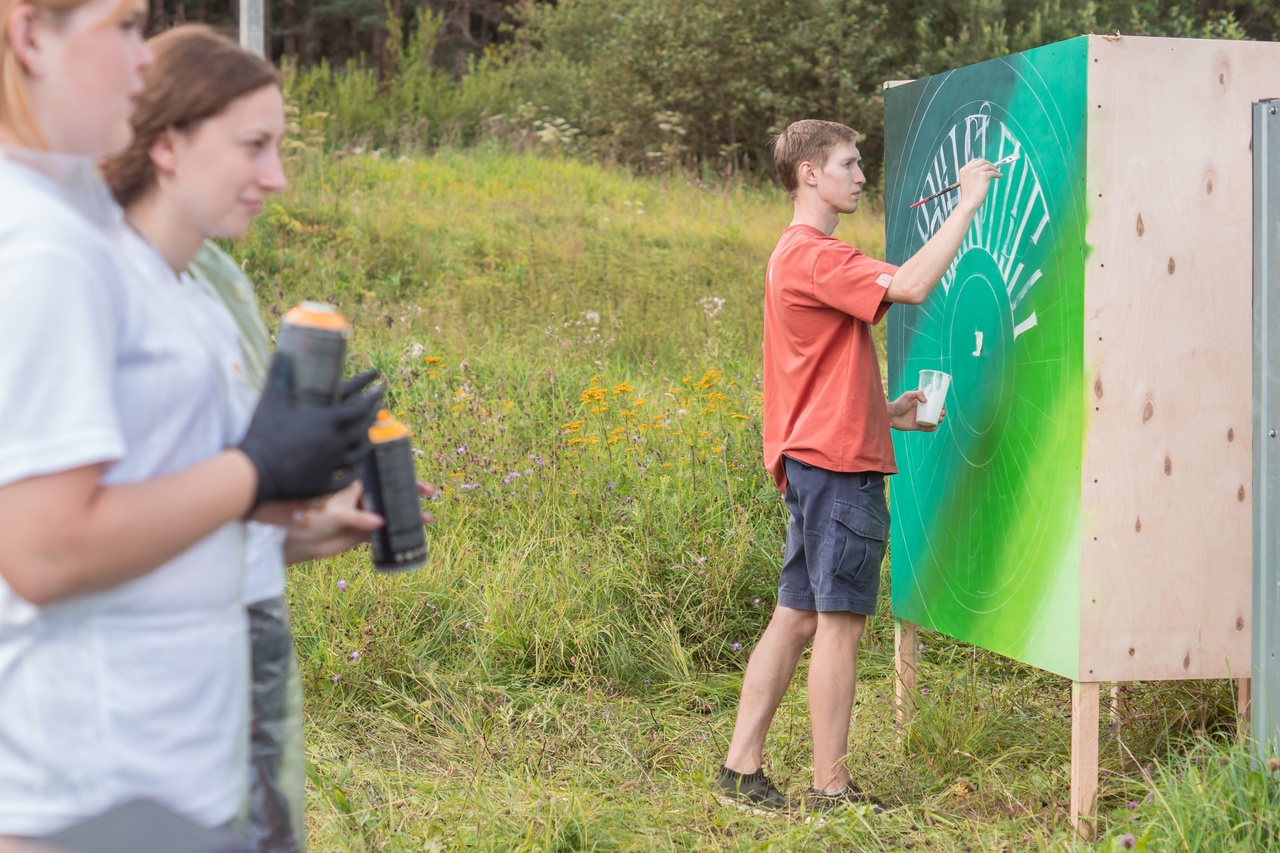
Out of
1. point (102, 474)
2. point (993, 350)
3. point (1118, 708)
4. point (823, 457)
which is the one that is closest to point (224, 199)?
point (102, 474)

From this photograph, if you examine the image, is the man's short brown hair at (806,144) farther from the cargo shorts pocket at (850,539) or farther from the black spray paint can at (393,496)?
the black spray paint can at (393,496)

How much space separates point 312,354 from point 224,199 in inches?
9.3

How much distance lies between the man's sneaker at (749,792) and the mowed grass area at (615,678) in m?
0.07

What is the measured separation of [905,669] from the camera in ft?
13.4

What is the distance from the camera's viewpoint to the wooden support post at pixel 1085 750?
3.11 m

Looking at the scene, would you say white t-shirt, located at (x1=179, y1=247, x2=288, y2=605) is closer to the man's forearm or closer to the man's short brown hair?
the man's forearm

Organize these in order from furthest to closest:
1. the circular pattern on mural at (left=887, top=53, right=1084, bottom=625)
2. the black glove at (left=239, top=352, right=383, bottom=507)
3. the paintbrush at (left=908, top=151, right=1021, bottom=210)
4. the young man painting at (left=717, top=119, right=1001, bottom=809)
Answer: the young man painting at (left=717, top=119, right=1001, bottom=809), the paintbrush at (left=908, top=151, right=1021, bottom=210), the circular pattern on mural at (left=887, top=53, right=1084, bottom=625), the black glove at (left=239, top=352, right=383, bottom=507)

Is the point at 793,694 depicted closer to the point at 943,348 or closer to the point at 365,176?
the point at 943,348

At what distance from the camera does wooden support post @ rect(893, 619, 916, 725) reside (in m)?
3.90

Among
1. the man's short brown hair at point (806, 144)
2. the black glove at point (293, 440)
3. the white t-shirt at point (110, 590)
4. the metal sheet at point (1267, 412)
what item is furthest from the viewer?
the man's short brown hair at point (806, 144)

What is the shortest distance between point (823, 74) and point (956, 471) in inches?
477

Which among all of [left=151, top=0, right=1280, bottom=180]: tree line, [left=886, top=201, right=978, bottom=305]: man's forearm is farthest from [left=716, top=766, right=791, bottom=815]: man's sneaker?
[left=151, top=0, right=1280, bottom=180]: tree line

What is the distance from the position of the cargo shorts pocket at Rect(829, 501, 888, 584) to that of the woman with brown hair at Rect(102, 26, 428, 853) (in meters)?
2.11

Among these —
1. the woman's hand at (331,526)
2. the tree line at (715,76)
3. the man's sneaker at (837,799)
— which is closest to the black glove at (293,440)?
the woman's hand at (331,526)
